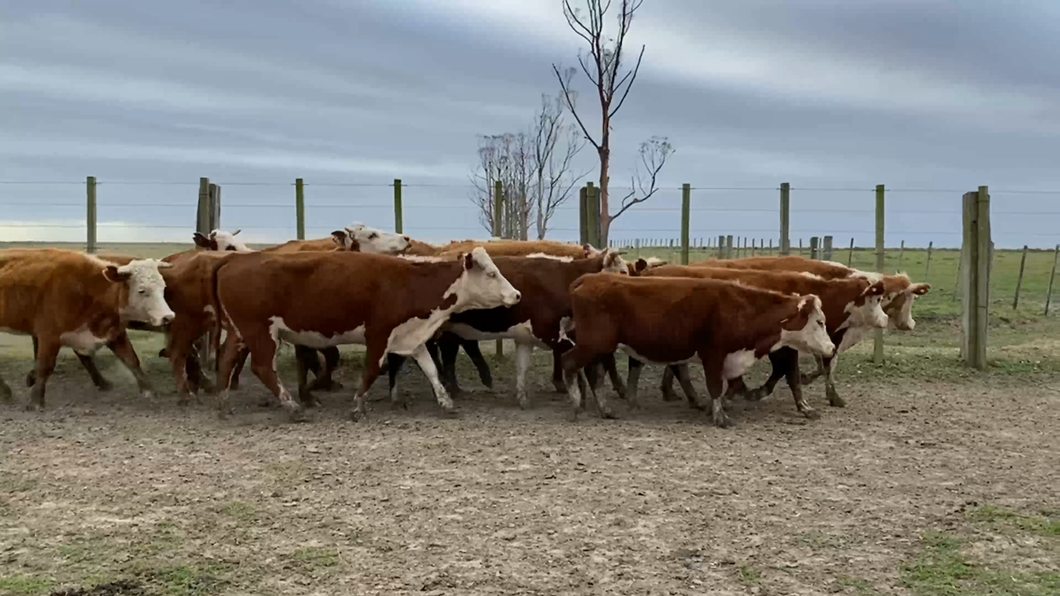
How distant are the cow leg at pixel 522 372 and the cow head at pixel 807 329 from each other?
2612mm

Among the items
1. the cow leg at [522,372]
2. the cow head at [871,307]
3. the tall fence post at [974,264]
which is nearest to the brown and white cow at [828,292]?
the cow head at [871,307]

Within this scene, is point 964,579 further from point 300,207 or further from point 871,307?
point 300,207

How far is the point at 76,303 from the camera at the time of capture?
9445mm

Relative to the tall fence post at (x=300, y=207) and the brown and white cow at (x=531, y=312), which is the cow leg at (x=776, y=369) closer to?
the brown and white cow at (x=531, y=312)

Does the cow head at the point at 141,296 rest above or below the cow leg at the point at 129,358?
above

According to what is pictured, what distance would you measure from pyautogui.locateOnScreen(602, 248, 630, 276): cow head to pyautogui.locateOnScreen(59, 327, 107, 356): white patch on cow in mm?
5297

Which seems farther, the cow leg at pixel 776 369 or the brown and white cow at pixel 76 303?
the cow leg at pixel 776 369

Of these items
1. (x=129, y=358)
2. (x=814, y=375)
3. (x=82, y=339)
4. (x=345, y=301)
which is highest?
(x=345, y=301)

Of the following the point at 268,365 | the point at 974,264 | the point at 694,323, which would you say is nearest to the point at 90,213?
the point at 268,365

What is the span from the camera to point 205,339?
38.9 feet

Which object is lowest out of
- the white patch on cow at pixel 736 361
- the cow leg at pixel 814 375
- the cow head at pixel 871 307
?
the cow leg at pixel 814 375

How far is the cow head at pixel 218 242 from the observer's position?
1147 cm

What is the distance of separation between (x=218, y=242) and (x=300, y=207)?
200 cm

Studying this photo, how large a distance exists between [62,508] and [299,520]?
1531 mm
